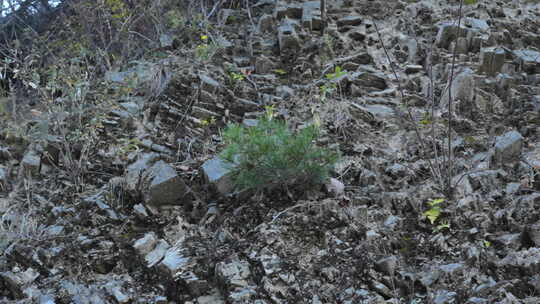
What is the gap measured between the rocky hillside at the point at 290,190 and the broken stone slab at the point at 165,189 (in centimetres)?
1

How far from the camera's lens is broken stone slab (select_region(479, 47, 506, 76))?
484 cm

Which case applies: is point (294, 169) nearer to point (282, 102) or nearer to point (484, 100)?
point (282, 102)

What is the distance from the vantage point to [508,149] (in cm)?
370

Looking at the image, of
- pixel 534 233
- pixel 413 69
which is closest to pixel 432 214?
pixel 534 233

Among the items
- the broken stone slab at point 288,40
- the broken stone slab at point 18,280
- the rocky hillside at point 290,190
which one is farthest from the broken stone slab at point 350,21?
the broken stone slab at point 18,280

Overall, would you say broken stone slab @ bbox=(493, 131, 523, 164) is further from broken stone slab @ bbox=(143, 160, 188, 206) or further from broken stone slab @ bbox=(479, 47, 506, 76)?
broken stone slab @ bbox=(143, 160, 188, 206)

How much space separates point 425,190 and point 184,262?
1720 mm

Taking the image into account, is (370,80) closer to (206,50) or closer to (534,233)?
(206,50)

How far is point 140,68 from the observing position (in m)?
5.43

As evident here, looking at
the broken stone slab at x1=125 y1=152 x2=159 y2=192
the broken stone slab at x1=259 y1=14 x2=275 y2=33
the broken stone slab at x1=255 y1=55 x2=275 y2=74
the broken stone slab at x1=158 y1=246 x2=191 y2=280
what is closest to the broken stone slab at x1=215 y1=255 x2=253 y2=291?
the broken stone slab at x1=158 y1=246 x2=191 y2=280

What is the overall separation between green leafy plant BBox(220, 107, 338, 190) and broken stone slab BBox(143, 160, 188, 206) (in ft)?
1.50

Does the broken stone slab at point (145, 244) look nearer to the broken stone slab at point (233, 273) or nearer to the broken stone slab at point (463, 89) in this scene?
the broken stone slab at point (233, 273)

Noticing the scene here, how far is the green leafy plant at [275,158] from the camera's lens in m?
3.42

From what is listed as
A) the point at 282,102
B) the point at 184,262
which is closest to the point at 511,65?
the point at 282,102
